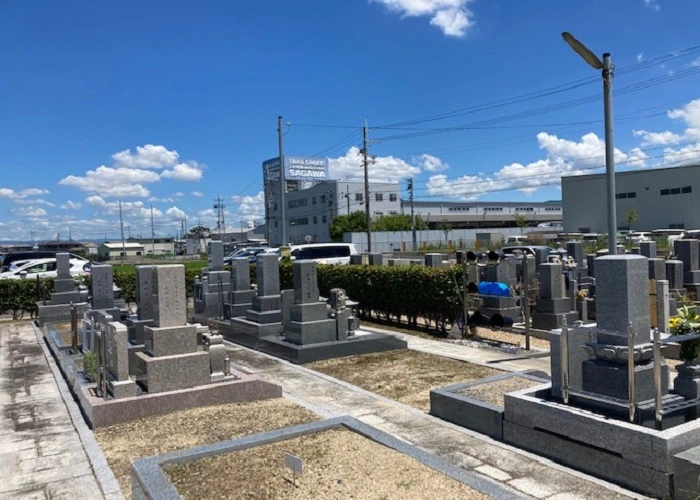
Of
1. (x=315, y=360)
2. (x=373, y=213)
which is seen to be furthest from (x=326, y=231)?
(x=315, y=360)

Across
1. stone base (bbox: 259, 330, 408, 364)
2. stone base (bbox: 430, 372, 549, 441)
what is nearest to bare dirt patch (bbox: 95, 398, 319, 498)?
stone base (bbox: 430, 372, 549, 441)

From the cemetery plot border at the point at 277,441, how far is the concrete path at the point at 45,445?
608 mm

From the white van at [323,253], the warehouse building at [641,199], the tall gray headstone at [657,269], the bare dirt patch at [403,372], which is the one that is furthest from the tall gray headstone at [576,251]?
the warehouse building at [641,199]

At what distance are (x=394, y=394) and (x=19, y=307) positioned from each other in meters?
16.1

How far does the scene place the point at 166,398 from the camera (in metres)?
7.26

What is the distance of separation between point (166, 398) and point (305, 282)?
181 inches

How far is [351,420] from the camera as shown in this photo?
229 inches

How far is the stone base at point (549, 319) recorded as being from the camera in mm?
12820

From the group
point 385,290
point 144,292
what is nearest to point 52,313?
point 144,292

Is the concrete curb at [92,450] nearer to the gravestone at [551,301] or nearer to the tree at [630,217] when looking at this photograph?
the gravestone at [551,301]

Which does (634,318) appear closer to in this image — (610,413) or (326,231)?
(610,413)

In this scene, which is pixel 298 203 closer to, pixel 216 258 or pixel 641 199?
pixel 641 199

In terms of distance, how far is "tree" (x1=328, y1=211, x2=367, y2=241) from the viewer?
2589 inches

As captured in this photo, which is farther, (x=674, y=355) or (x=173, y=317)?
(x=674, y=355)
